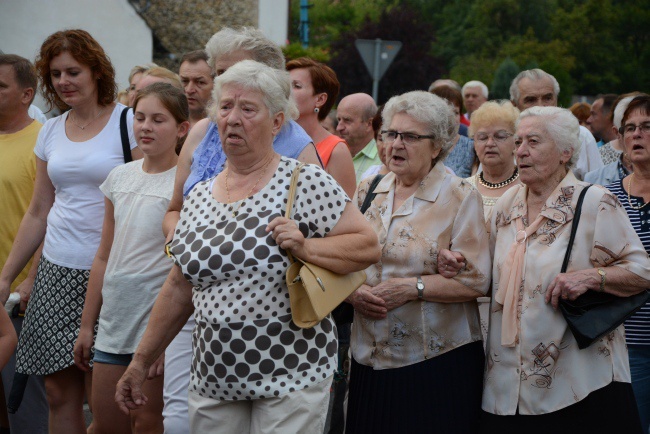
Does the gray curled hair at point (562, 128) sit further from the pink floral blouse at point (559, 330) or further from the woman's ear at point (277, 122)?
the woman's ear at point (277, 122)

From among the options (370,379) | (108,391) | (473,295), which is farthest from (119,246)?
(473,295)

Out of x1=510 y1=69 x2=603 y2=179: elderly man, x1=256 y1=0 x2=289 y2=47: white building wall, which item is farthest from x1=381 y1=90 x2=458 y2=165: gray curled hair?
x1=256 y1=0 x2=289 y2=47: white building wall

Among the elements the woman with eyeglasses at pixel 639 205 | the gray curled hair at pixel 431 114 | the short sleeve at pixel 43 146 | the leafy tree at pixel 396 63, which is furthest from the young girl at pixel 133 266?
the leafy tree at pixel 396 63

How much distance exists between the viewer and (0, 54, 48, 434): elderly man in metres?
6.43

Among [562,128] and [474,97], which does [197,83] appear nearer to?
[562,128]

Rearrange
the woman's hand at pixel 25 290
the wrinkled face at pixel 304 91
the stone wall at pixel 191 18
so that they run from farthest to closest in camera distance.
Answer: the stone wall at pixel 191 18 → the woman's hand at pixel 25 290 → the wrinkled face at pixel 304 91

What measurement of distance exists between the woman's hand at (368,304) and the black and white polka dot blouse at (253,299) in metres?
0.79

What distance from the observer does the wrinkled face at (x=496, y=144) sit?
257 inches

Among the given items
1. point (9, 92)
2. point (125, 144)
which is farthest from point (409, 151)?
point (9, 92)

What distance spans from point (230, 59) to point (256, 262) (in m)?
1.38

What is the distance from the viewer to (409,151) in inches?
202

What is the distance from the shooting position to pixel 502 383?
4.94 m

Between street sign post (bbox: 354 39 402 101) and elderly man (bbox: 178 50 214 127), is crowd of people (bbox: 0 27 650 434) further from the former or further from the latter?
street sign post (bbox: 354 39 402 101)

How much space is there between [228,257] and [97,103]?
2.44m
